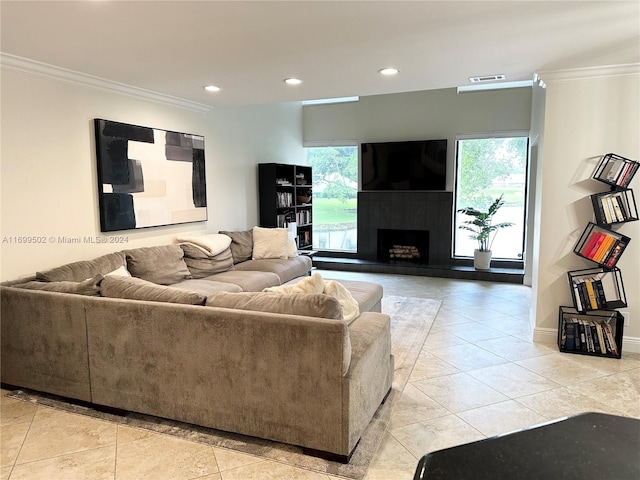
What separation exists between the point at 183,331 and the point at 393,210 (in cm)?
552

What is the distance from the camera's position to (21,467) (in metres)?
2.28

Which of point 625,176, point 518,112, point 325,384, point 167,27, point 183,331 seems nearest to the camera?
point 325,384

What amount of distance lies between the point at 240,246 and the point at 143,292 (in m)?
2.87

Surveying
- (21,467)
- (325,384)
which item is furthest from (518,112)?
(21,467)

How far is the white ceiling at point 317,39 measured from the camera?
2428 millimetres

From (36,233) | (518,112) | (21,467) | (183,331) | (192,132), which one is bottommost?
(21,467)


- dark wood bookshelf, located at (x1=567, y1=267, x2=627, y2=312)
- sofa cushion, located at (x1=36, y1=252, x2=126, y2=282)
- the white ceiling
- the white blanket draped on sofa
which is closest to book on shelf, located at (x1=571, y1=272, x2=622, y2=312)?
dark wood bookshelf, located at (x1=567, y1=267, x2=627, y2=312)

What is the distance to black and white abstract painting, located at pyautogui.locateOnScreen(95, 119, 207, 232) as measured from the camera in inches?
162

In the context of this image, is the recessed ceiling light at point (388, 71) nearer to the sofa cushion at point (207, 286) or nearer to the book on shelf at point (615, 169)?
the book on shelf at point (615, 169)

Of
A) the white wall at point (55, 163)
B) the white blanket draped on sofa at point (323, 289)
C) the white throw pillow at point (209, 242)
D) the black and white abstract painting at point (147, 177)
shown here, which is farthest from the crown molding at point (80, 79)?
the white blanket draped on sofa at point (323, 289)

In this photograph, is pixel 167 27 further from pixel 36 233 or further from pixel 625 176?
pixel 625 176

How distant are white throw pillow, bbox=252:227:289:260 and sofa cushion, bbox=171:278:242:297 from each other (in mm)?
1273

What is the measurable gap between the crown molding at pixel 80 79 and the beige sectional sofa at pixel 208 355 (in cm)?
167

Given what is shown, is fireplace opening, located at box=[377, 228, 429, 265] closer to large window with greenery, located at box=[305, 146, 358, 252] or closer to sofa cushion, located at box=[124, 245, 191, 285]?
large window with greenery, located at box=[305, 146, 358, 252]
